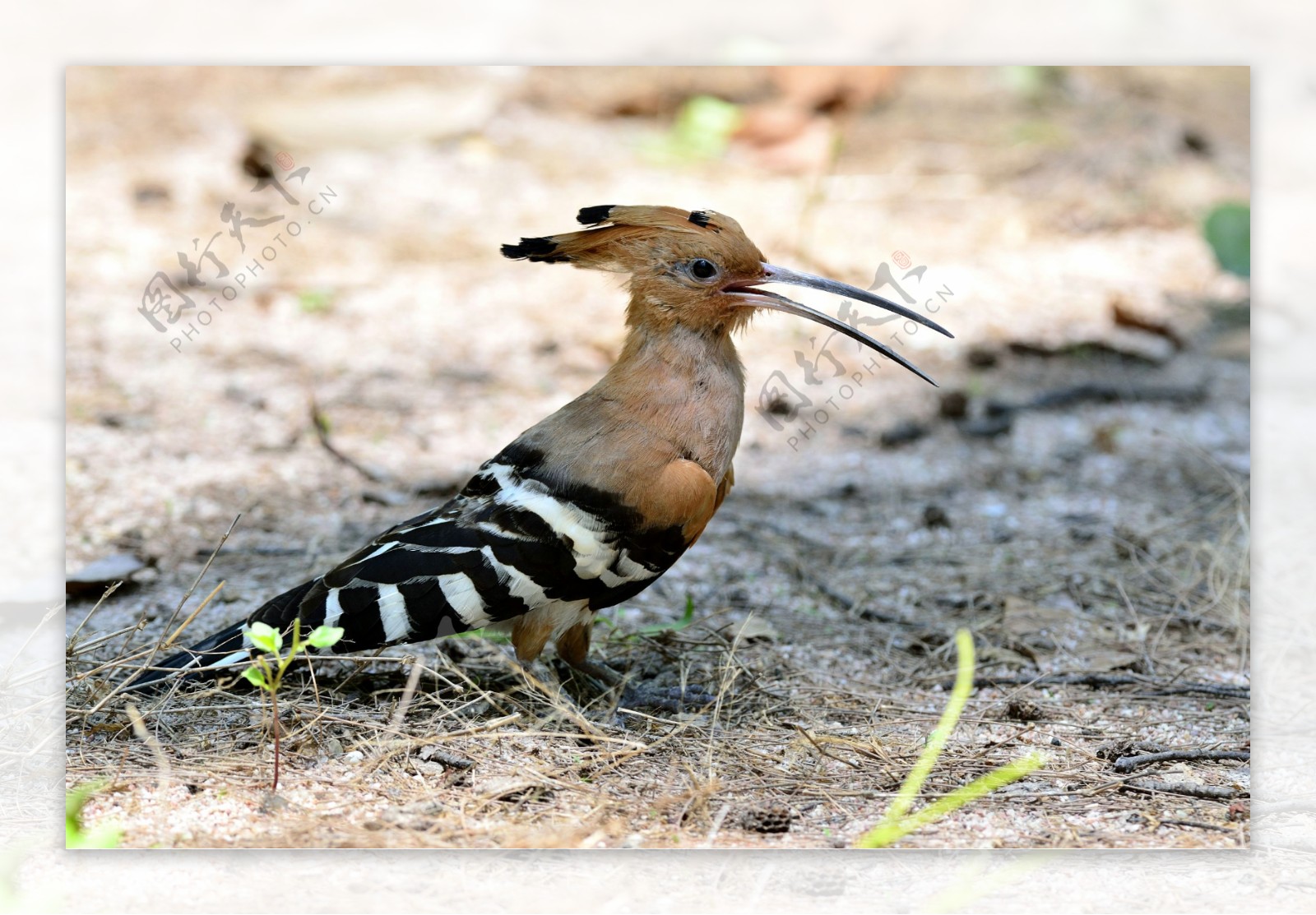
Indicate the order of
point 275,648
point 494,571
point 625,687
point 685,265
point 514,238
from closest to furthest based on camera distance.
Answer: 1. point 275,648
2. point 494,571
3. point 685,265
4. point 625,687
5. point 514,238

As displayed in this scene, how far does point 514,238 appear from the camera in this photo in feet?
16.4

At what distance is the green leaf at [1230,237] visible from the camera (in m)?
4.27

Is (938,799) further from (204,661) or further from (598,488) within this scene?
(204,661)

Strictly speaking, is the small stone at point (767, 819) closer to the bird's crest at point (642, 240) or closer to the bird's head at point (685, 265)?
the bird's head at point (685, 265)

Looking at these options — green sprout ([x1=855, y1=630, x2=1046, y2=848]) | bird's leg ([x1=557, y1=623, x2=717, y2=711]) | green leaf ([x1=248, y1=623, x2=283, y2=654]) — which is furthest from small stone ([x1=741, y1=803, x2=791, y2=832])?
green leaf ([x1=248, y1=623, x2=283, y2=654])

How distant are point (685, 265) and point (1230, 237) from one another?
2.65m

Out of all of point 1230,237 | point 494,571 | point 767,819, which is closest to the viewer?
point 767,819

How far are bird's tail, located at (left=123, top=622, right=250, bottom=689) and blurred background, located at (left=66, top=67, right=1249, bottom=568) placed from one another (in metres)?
0.73

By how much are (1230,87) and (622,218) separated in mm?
4552

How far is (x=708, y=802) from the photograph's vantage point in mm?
2117

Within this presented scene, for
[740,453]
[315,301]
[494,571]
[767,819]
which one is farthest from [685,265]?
[315,301]

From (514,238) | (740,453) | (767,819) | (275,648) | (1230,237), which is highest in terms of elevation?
(514,238)

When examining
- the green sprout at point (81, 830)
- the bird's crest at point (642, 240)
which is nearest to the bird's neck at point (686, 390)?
the bird's crest at point (642, 240)

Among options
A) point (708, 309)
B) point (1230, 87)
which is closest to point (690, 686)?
point (708, 309)
